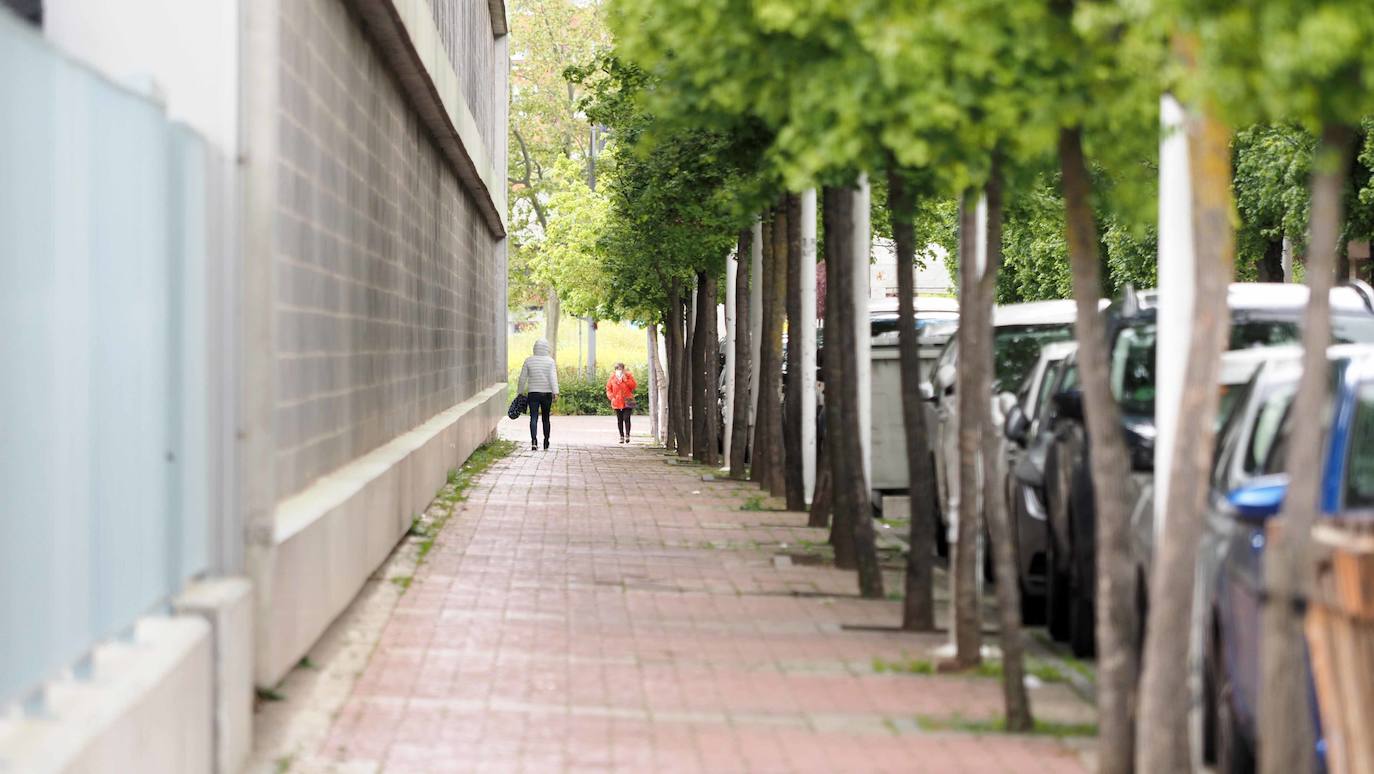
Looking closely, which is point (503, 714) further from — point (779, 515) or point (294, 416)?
point (779, 515)

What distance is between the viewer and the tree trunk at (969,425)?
946 centimetres

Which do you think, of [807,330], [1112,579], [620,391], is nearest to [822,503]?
[807,330]

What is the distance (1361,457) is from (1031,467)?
4673 millimetres

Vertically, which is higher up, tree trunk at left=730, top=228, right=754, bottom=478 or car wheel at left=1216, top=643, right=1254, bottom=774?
tree trunk at left=730, top=228, right=754, bottom=478

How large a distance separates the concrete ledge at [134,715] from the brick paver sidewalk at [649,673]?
793mm

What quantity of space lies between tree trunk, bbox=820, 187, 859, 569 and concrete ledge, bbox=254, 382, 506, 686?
303 cm

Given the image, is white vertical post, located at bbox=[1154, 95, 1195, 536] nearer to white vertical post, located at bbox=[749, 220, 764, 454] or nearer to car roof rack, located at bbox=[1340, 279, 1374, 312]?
car roof rack, located at bbox=[1340, 279, 1374, 312]

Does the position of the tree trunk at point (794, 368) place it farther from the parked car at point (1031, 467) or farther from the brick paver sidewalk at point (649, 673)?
the parked car at point (1031, 467)

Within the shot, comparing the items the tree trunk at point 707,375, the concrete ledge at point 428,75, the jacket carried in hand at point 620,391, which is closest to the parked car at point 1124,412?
the concrete ledge at point 428,75

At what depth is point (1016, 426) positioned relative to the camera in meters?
12.5

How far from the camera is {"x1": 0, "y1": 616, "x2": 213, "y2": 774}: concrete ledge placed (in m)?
5.04

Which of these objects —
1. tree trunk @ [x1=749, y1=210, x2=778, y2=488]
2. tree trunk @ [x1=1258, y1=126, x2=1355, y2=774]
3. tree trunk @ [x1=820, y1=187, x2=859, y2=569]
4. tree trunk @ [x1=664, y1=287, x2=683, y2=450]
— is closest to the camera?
tree trunk @ [x1=1258, y1=126, x2=1355, y2=774]

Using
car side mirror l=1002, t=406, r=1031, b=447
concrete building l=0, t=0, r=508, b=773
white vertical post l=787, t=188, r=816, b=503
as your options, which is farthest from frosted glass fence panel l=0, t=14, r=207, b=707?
white vertical post l=787, t=188, r=816, b=503

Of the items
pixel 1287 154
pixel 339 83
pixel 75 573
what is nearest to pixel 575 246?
pixel 1287 154
